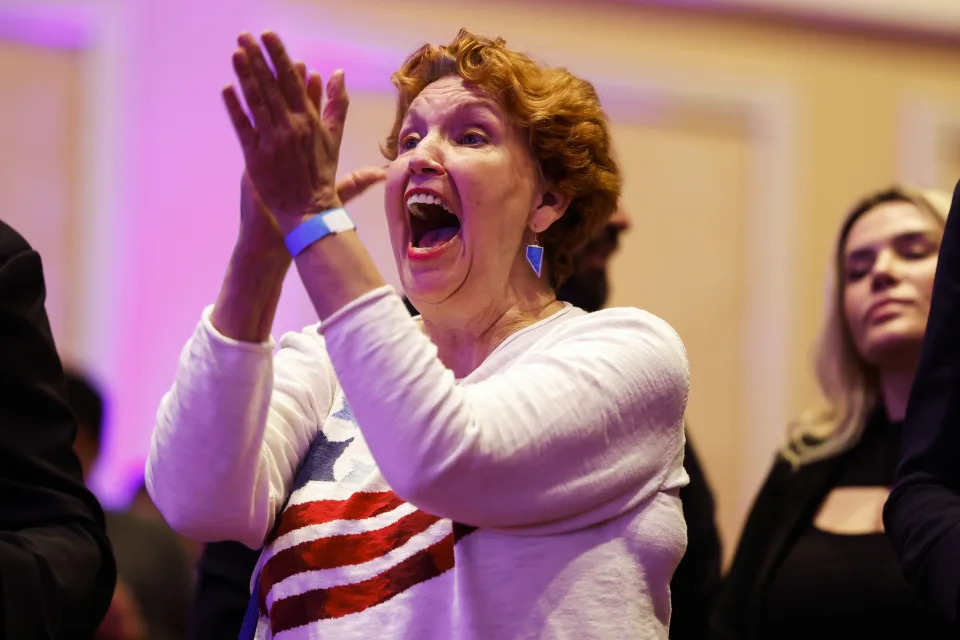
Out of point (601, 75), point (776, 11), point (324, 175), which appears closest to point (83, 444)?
point (324, 175)

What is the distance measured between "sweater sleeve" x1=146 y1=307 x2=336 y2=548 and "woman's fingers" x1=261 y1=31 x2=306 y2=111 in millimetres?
295

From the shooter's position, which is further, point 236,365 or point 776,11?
point 776,11

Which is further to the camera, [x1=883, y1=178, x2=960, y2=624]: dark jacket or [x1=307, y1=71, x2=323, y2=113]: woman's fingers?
[x1=883, y1=178, x2=960, y2=624]: dark jacket

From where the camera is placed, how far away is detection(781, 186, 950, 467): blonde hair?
2.90 metres

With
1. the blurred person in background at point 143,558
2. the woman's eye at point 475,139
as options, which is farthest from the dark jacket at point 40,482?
the blurred person in background at point 143,558

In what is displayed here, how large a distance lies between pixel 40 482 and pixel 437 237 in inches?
24.8

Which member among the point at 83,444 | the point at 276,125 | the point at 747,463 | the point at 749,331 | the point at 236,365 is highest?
the point at 276,125

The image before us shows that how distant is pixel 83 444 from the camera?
3.37m

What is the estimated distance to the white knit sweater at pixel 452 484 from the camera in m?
1.37

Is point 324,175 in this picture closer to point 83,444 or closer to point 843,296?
point 843,296

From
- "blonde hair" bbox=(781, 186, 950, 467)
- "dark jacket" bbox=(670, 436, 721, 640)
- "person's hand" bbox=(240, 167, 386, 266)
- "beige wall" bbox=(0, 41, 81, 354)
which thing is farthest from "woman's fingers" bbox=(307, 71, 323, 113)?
"beige wall" bbox=(0, 41, 81, 354)

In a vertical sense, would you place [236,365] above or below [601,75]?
above

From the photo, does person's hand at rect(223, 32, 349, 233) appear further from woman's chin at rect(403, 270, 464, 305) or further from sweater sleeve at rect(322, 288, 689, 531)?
woman's chin at rect(403, 270, 464, 305)

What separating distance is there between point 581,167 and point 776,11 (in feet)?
12.3
